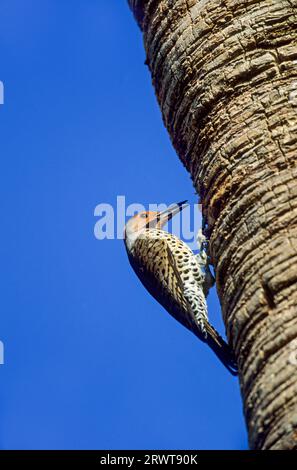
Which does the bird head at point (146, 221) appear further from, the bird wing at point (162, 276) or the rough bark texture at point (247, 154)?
the rough bark texture at point (247, 154)

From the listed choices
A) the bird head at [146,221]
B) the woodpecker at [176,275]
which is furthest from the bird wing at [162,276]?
the bird head at [146,221]

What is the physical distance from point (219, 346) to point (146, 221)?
2182mm

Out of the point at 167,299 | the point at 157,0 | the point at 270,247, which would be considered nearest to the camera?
the point at 270,247

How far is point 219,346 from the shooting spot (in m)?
5.71

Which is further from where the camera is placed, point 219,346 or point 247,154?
point 219,346

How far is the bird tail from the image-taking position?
205 inches

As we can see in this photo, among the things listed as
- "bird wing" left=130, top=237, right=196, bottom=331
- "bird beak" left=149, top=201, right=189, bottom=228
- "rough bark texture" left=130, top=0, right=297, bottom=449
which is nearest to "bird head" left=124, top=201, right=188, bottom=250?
"bird beak" left=149, top=201, right=189, bottom=228

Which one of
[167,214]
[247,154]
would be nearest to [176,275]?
[167,214]

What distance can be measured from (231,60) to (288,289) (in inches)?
44.3

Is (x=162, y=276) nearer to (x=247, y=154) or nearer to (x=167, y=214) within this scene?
(x=167, y=214)

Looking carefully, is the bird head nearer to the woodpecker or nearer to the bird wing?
the woodpecker

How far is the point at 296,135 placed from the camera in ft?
11.1
